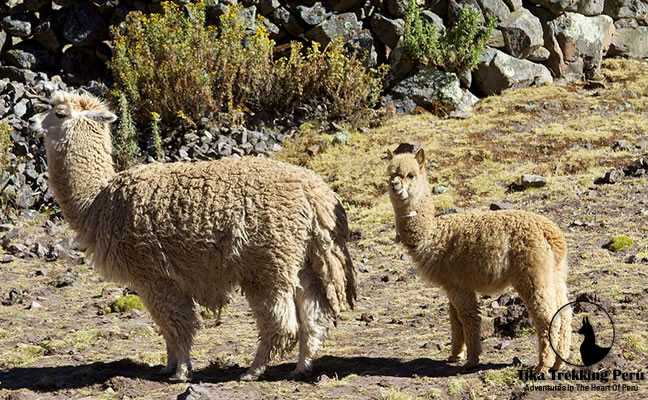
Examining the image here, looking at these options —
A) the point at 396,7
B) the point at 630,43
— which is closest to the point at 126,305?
the point at 396,7

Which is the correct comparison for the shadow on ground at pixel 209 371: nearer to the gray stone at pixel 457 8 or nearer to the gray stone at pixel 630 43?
the gray stone at pixel 457 8

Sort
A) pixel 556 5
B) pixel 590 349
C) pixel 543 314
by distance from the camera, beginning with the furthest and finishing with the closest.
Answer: pixel 556 5 < pixel 590 349 < pixel 543 314

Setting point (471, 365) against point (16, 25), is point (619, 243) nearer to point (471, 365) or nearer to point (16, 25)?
point (471, 365)

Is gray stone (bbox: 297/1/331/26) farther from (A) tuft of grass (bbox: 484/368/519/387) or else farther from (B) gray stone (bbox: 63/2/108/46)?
(A) tuft of grass (bbox: 484/368/519/387)

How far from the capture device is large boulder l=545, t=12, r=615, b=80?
19373 millimetres

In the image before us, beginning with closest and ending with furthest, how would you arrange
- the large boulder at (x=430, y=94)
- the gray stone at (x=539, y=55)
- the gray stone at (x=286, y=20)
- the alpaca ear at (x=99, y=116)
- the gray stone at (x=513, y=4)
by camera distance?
the alpaca ear at (x=99, y=116) → the large boulder at (x=430, y=94) → the gray stone at (x=286, y=20) → the gray stone at (x=539, y=55) → the gray stone at (x=513, y=4)

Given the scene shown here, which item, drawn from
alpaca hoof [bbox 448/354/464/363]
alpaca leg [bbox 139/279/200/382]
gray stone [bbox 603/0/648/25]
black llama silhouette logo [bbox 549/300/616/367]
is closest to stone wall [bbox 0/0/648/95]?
gray stone [bbox 603/0/648/25]

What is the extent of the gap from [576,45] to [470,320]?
47.1 ft

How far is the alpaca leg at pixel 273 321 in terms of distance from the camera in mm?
A: 6949

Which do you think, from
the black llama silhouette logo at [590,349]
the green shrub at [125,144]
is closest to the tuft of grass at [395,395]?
the black llama silhouette logo at [590,349]

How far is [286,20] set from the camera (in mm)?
18250

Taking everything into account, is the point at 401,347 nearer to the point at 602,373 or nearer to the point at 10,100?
the point at 602,373

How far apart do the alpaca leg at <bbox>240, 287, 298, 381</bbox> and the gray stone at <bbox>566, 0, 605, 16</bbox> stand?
1533cm

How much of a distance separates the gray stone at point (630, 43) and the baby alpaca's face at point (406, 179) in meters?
14.9
